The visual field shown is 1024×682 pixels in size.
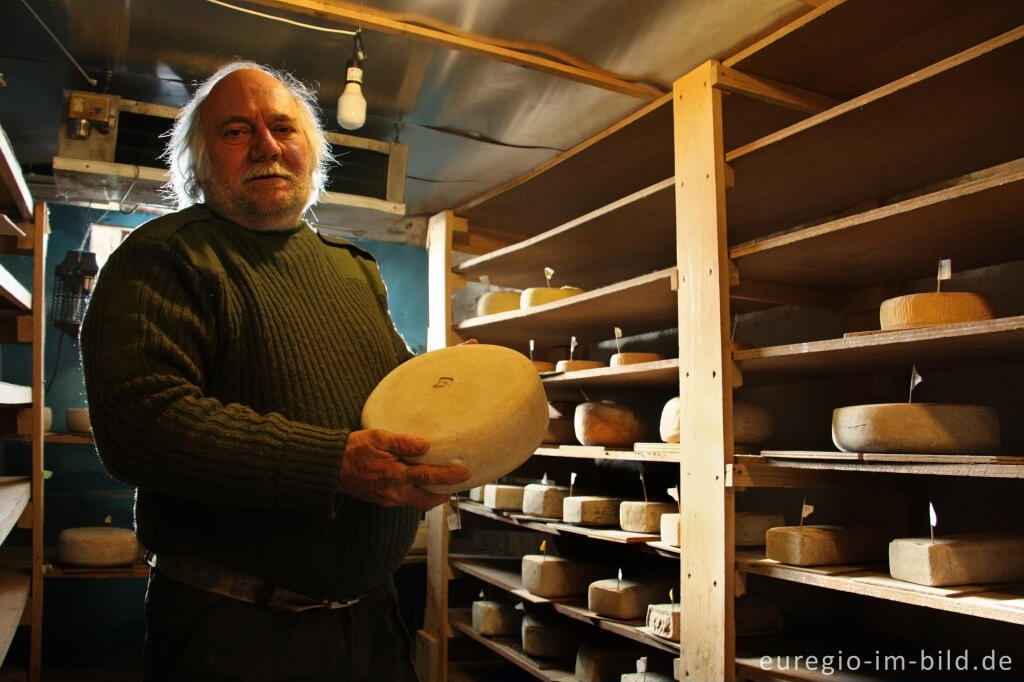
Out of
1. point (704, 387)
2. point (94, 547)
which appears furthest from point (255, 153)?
point (94, 547)

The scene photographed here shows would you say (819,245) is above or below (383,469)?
above

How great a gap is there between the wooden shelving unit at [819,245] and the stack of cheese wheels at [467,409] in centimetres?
99

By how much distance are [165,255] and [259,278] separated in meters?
0.16

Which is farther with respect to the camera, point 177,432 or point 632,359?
point 632,359

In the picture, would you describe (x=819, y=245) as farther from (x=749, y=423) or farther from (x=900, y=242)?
(x=749, y=423)

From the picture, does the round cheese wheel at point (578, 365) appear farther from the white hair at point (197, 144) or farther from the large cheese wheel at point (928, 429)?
Answer: the white hair at point (197, 144)

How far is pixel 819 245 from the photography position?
221cm

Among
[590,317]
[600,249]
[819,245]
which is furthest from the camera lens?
[600,249]

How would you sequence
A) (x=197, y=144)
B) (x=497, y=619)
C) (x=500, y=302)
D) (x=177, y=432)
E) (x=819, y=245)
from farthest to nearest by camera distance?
(x=500, y=302) → (x=497, y=619) → (x=819, y=245) → (x=197, y=144) → (x=177, y=432)

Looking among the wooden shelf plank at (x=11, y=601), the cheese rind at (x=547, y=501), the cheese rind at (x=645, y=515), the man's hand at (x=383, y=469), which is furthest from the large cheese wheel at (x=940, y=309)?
the wooden shelf plank at (x=11, y=601)

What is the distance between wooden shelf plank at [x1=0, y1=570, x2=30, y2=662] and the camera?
2.39 m

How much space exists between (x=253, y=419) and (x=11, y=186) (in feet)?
6.05

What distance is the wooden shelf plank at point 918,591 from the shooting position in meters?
1.74

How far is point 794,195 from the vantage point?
2688 mm
